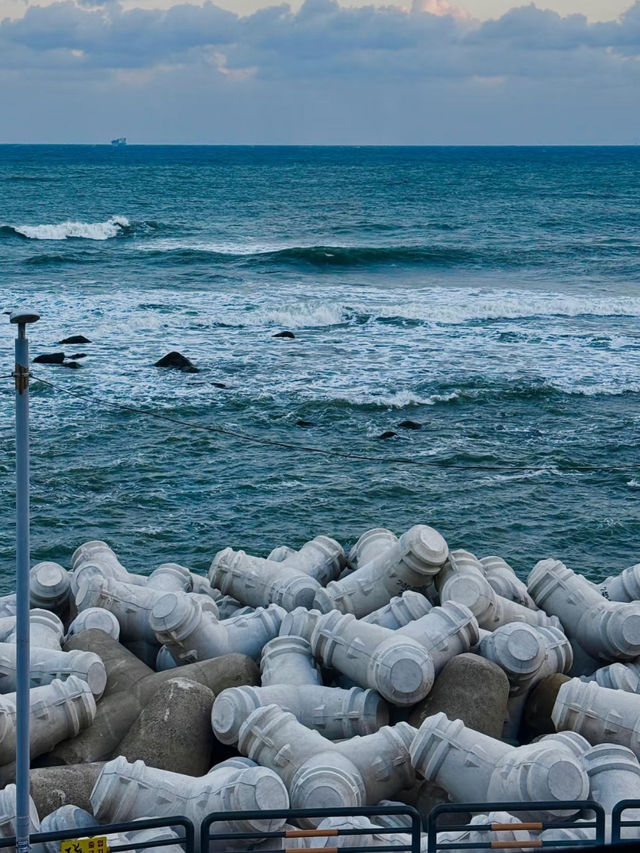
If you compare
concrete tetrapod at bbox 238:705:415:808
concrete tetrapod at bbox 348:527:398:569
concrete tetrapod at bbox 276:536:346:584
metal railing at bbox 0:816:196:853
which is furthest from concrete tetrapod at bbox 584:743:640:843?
concrete tetrapod at bbox 276:536:346:584

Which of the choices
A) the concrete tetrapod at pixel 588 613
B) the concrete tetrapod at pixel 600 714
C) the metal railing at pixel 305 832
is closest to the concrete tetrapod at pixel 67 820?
the metal railing at pixel 305 832

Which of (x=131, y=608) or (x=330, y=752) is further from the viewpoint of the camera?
(x=131, y=608)

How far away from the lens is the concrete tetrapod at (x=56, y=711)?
36.7 feet

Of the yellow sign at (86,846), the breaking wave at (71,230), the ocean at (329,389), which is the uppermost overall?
the breaking wave at (71,230)

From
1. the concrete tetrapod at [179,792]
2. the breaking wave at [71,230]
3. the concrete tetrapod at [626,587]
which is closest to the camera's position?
the concrete tetrapod at [179,792]

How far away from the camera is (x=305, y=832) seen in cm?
915

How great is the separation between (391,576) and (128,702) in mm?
3699

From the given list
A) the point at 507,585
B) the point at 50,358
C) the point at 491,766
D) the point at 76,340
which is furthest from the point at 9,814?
the point at 76,340

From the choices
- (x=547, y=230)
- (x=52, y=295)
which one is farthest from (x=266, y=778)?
(x=547, y=230)

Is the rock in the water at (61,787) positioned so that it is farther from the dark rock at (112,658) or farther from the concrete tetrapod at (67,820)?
the dark rock at (112,658)

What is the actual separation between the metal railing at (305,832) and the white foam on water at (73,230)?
73.7 metres

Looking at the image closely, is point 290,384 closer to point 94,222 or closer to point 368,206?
point 94,222

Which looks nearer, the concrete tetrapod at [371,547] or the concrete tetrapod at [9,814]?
the concrete tetrapod at [9,814]

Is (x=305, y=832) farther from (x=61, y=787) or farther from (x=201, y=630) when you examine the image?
(x=201, y=630)
